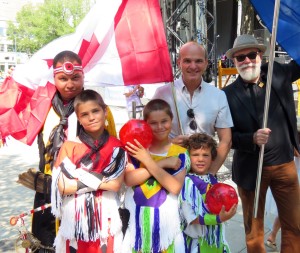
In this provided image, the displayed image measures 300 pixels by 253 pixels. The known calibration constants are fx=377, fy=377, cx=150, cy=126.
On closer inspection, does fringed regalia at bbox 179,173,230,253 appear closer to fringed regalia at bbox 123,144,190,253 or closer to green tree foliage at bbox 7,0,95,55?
fringed regalia at bbox 123,144,190,253

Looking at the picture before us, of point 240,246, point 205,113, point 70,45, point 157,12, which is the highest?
point 157,12

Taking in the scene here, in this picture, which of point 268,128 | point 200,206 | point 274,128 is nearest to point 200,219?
point 200,206

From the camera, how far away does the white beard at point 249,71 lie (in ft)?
10.1

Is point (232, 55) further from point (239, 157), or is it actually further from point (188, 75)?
point (239, 157)

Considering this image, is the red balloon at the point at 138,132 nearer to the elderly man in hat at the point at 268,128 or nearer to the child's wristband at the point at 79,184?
the child's wristband at the point at 79,184

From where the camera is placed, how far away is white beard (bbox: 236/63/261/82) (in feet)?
10.1

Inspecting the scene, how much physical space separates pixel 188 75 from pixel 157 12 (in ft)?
1.94

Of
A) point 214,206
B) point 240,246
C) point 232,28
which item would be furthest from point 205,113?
point 232,28

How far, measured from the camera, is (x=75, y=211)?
7.65 feet

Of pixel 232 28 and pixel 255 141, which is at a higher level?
pixel 232 28

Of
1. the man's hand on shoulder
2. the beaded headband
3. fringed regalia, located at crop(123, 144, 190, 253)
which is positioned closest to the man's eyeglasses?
the man's hand on shoulder

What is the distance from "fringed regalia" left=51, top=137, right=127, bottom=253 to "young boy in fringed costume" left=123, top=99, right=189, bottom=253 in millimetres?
97

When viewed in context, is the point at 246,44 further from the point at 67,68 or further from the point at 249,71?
the point at 67,68

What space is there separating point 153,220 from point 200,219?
1.05ft
